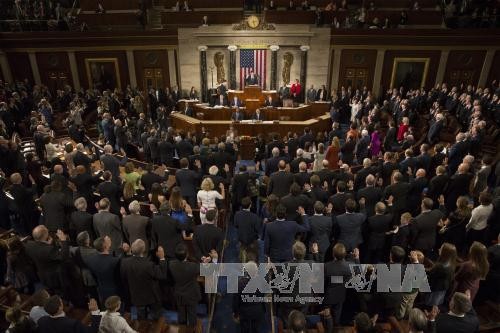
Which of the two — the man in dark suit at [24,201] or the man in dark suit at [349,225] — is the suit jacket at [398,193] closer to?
the man in dark suit at [349,225]

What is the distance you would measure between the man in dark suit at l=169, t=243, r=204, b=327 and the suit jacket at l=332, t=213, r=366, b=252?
5.71 feet

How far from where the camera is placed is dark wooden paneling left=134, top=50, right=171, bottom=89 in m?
16.4

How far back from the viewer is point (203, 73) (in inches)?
641

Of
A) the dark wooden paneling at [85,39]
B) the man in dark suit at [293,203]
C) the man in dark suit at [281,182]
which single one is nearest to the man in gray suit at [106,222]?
the man in dark suit at [293,203]

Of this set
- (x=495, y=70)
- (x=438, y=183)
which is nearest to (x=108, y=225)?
(x=438, y=183)

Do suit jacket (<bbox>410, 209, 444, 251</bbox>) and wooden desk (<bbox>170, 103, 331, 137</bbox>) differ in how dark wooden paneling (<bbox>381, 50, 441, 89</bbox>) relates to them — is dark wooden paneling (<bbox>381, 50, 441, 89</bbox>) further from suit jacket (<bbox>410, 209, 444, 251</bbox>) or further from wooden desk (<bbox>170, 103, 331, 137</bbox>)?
suit jacket (<bbox>410, 209, 444, 251</bbox>)

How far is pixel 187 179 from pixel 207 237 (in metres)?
2.10

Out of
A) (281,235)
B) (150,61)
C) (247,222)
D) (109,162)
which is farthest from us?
(150,61)

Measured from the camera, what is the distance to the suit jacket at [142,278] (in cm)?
394

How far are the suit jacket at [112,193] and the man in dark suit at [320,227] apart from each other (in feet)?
10.4

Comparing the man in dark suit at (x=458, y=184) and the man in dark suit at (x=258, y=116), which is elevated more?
the man in dark suit at (x=458, y=184)

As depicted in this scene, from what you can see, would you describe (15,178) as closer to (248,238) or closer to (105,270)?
(105,270)

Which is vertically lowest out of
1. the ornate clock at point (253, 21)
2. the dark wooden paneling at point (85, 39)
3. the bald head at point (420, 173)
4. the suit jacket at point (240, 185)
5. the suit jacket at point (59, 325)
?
the suit jacket at point (240, 185)

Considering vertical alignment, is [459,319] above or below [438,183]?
above
